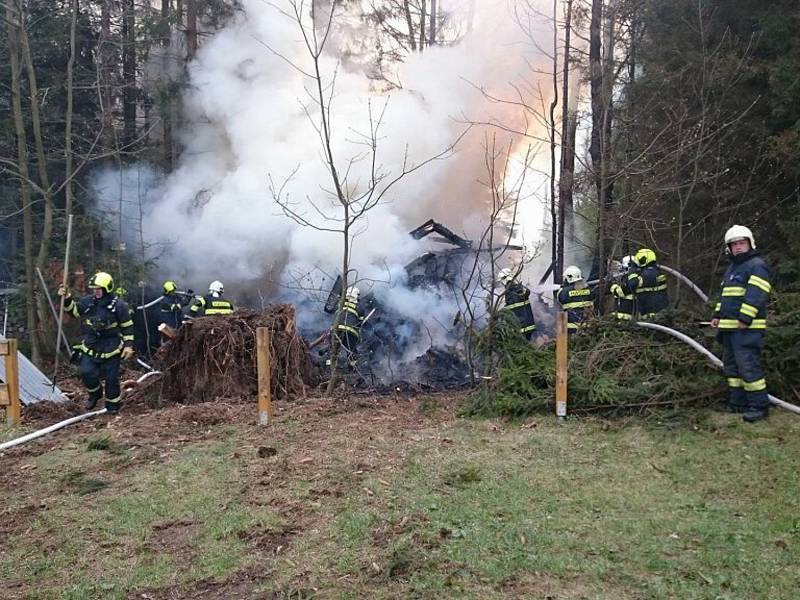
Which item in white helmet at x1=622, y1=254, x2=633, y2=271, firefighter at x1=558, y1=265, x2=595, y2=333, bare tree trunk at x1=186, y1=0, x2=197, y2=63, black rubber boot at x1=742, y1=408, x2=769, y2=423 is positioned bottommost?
black rubber boot at x1=742, y1=408, x2=769, y2=423

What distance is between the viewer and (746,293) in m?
6.14

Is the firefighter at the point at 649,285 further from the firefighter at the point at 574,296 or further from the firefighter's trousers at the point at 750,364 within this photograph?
the firefighter's trousers at the point at 750,364

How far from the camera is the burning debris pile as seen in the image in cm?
899

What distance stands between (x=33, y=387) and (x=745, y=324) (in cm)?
896

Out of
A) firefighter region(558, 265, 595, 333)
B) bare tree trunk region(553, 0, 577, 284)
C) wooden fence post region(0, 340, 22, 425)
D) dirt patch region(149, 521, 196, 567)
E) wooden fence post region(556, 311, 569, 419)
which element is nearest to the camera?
dirt patch region(149, 521, 196, 567)

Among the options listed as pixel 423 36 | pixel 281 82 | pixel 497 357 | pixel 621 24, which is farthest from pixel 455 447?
pixel 423 36

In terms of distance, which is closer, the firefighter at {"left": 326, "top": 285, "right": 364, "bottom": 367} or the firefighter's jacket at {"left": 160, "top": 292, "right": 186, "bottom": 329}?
the firefighter at {"left": 326, "top": 285, "right": 364, "bottom": 367}

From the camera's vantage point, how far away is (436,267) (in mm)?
13828

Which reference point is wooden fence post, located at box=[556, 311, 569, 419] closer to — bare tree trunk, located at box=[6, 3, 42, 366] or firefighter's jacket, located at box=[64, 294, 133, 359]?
firefighter's jacket, located at box=[64, 294, 133, 359]

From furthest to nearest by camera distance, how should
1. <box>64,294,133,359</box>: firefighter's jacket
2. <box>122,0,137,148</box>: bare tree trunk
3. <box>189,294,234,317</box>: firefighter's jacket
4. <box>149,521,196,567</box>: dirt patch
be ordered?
<box>122,0,137,148</box>: bare tree trunk
<box>189,294,234,317</box>: firefighter's jacket
<box>64,294,133,359</box>: firefighter's jacket
<box>149,521,196,567</box>: dirt patch

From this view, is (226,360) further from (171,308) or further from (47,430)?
(171,308)

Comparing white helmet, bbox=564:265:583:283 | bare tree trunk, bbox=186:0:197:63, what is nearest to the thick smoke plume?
bare tree trunk, bbox=186:0:197:63

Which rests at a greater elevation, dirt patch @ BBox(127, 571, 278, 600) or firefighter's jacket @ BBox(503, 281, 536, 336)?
firefighter's jacket @ BBox(503, 281, 536, 336)

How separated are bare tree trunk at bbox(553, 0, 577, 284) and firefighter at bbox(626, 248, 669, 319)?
5247mm
